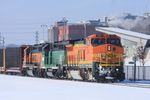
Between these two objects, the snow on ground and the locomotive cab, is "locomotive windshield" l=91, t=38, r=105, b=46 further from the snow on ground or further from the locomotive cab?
the snow on ground

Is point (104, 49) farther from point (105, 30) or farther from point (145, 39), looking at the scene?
point (105, 30)

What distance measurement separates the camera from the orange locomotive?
31.9m

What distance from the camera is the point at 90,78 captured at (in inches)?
1287

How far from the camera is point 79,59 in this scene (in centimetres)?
3484

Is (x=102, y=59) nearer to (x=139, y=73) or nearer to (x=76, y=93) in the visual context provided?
(x=139, y=73)

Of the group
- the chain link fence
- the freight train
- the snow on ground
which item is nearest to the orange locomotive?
the freight train

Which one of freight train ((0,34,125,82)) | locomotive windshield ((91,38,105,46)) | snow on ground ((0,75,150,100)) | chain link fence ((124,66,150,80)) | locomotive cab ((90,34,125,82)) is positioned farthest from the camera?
chain link fence ((124,66,150,80))

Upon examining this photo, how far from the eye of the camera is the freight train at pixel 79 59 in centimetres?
3209

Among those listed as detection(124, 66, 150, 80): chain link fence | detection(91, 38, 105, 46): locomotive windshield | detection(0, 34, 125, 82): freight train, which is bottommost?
detection(124, 66, 150, 80): chain link fence

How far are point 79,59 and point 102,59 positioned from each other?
3.01 meters

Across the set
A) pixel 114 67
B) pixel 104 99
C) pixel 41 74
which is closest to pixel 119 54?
pixel 114 67

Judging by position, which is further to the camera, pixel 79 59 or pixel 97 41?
pixel 79 59

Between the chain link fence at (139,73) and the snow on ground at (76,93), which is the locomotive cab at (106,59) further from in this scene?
the snow on ground at (76,93)

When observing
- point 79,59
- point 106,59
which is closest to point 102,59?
point 106,59
